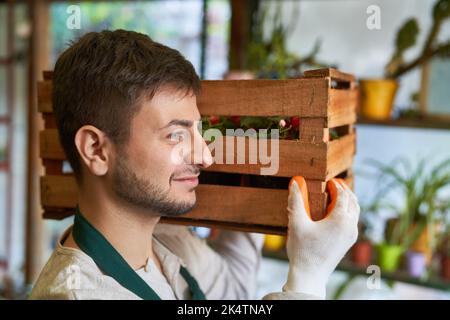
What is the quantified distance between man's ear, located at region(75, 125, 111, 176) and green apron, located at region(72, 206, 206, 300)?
0.38 ft

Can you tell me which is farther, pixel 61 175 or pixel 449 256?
pixel 449 256

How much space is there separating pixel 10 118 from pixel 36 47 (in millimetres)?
924

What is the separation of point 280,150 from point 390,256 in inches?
52.7

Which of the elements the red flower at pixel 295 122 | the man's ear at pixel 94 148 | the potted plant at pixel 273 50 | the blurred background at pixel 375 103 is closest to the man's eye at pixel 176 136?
the man's ear at pixel 94 148

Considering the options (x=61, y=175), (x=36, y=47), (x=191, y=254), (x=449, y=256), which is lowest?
(x=449, y=256)

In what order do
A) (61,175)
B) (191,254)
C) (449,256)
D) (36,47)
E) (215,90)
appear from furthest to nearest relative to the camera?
(36,47), (449,256), (191,254), (61,175), (215,90)

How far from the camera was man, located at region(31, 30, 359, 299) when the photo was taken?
990 millimetres

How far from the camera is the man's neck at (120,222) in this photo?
1083 mm

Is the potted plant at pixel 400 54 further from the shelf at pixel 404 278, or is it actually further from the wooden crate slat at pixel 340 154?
the wooden crate slat at pixel 340 154

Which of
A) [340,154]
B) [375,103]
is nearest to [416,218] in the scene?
[375,103]

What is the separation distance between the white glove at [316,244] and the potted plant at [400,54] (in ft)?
4.33
